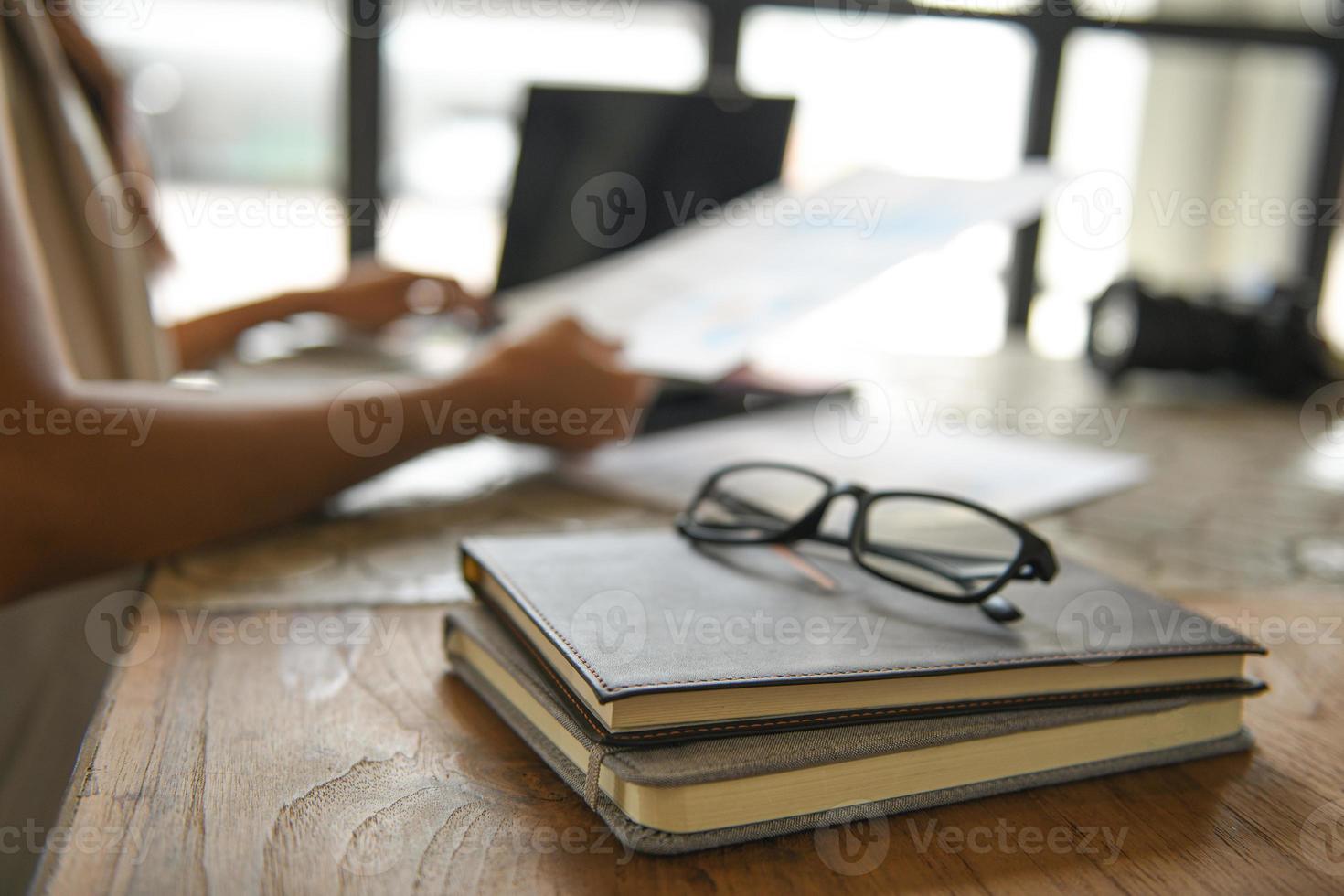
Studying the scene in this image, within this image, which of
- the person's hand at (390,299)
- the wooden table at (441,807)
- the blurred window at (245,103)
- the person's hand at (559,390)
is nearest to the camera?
the wooden table at (441,807)

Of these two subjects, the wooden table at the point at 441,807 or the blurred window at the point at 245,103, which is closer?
the wooden table at the point at 441,807

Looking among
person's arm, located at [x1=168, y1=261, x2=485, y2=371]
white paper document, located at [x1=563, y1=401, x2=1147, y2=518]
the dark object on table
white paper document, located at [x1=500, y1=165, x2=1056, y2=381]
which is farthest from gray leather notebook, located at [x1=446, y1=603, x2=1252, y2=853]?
the dark object on table

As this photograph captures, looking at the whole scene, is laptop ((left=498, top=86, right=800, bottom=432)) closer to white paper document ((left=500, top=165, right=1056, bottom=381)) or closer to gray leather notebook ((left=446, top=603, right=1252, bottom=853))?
white paper document ((left=500, top=165, right=1056, bottom=381))

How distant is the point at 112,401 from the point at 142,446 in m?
0.03

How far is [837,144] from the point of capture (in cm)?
234

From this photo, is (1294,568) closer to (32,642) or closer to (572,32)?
(32,642)

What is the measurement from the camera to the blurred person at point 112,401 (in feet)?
1.79

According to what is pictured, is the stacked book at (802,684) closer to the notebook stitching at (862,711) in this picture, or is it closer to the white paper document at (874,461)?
the notebook stitching at (862,711)

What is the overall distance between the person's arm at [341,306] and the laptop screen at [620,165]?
9cm

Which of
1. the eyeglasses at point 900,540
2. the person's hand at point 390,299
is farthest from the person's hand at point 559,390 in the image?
the person's hand at point 390,299

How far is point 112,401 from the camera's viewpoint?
576mm

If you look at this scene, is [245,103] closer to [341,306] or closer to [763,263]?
[341,306]

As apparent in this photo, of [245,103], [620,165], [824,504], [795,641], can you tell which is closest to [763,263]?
[620,165]

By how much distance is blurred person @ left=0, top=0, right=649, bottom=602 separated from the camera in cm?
55
